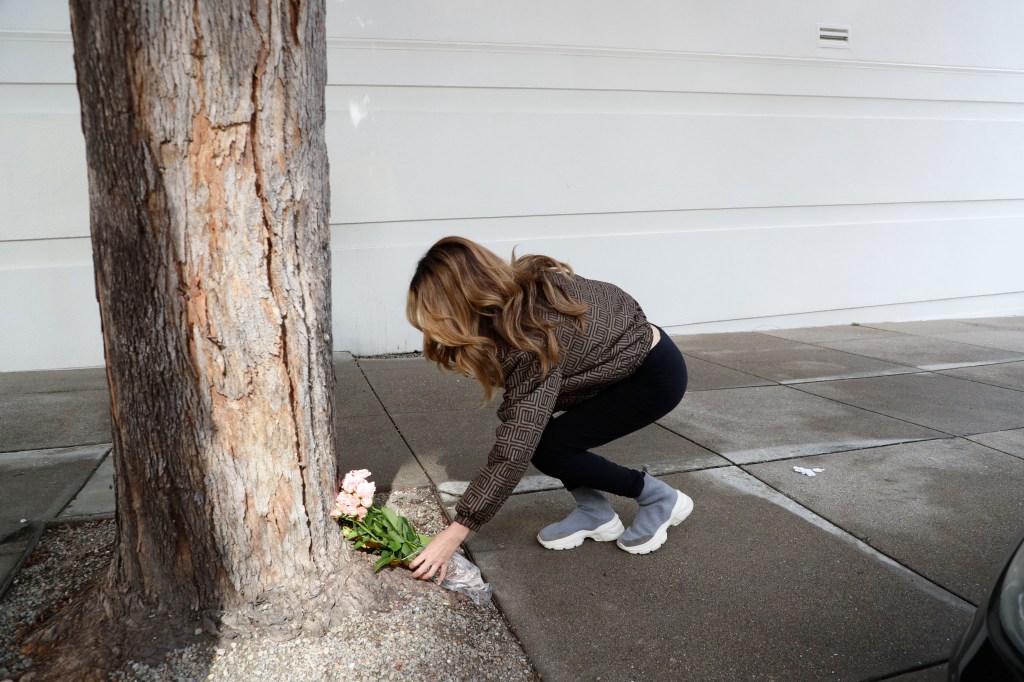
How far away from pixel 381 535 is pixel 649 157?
4.93m

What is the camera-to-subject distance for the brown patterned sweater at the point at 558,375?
8.41 ft

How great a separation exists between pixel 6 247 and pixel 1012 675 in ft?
19.4

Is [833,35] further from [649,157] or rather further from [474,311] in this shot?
[474,311]

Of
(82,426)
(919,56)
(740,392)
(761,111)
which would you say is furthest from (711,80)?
(82,426)

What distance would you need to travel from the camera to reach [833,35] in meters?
7.29

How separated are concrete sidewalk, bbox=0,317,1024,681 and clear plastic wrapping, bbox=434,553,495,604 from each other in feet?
0.22

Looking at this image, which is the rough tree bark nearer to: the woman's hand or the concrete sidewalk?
the woman's hand

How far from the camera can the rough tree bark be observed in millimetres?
2121

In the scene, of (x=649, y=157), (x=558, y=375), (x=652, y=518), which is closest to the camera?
(x=558, y=375)

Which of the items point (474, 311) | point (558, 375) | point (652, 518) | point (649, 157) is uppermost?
point (649, 157)

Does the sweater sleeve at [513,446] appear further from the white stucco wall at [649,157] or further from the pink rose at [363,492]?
the white stucco wall at [649,157]

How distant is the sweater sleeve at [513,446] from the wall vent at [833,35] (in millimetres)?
5988

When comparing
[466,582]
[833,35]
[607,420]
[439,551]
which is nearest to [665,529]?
[607,420]

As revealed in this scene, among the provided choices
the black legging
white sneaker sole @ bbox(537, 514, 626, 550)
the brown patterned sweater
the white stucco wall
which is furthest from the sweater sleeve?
the white stucco wall
